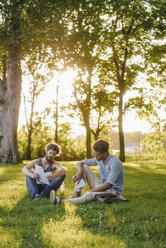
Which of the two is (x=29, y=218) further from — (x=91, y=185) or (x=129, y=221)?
(x=91, y=185)

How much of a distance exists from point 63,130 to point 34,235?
27362 millimetres

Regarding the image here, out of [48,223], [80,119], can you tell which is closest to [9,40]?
[48,223]

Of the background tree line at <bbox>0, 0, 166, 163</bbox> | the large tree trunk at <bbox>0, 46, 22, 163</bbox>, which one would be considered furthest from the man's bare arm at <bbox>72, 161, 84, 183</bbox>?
the large tree trunk at <bbox>0, 46, 22, 163</bbox>

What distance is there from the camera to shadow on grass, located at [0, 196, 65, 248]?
176 inches

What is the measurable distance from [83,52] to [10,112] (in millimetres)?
7412

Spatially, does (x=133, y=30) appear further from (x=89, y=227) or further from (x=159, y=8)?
(x=89, y=227)

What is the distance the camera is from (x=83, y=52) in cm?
1402

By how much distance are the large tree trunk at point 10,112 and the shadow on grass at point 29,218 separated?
40.0 feet

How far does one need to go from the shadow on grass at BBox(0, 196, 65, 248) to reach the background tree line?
7.89 m

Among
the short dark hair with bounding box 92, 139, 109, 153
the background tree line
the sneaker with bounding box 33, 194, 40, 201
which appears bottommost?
the sneaker with bounding box 33, 194, 40, 201

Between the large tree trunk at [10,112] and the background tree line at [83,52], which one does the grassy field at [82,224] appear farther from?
the large tree trunk at [10,112]

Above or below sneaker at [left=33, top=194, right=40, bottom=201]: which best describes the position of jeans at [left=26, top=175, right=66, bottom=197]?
above

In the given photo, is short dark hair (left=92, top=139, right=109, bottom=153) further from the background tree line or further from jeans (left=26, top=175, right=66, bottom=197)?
the background tree line

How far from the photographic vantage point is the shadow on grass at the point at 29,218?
4.47 metres
